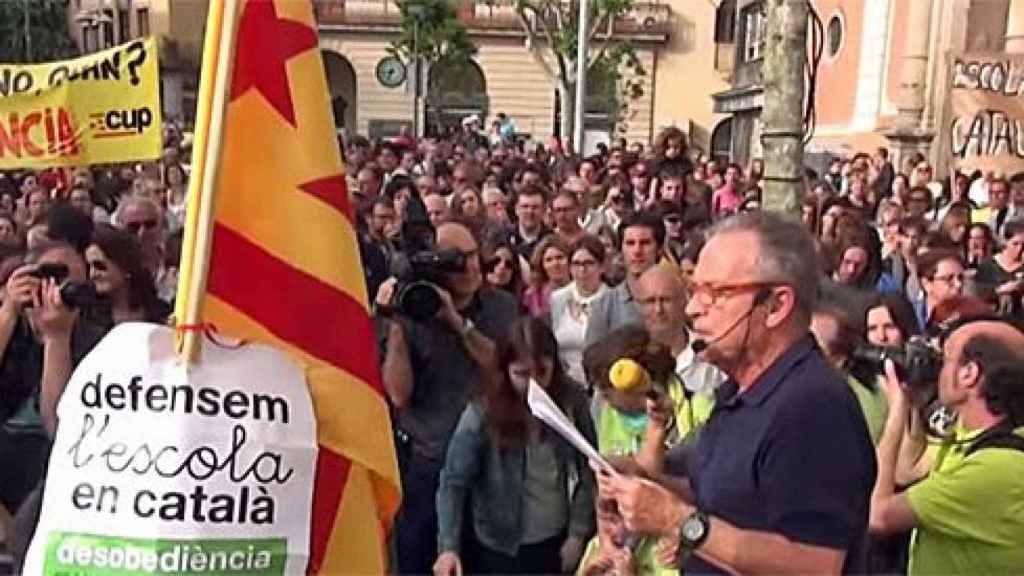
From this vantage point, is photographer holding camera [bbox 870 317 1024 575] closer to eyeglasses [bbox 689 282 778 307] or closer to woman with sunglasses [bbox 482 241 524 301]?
eyeglasses [bbox 689 282 778 307]

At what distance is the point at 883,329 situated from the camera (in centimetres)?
527

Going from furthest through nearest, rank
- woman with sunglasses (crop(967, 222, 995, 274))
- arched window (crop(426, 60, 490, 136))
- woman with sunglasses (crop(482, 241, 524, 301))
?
arched window (crop(426, 60, 490, 136)) < woman with sunglasses (crop(967, 222, 995, 274)) < woman with sunglasses (crop(482, 241, 524, 301))

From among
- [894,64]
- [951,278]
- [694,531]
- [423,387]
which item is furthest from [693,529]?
[894,64]

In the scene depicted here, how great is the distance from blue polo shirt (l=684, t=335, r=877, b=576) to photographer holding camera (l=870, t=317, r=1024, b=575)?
742 mm

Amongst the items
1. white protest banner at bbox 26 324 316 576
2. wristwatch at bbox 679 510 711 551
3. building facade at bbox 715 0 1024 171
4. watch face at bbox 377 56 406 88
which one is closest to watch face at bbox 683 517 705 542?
wristwatch at bbox 679 510 711 551

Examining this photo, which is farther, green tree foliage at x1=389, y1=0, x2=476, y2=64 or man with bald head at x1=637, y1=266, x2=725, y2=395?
green tree foliage at x1=389, y1=0, x2=476, y2=64

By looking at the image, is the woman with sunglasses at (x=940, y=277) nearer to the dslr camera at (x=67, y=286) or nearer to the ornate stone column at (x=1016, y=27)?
the dslr camera at (x=67, y=286)

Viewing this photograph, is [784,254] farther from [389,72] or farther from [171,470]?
[389,72]

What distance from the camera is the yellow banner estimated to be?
8.11 meters

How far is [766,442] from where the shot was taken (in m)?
2.74

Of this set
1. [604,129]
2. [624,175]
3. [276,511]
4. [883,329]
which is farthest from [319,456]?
[604,129]

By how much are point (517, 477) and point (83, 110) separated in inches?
185

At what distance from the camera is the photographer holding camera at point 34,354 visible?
4477 millimetres

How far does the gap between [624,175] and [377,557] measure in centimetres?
1055
